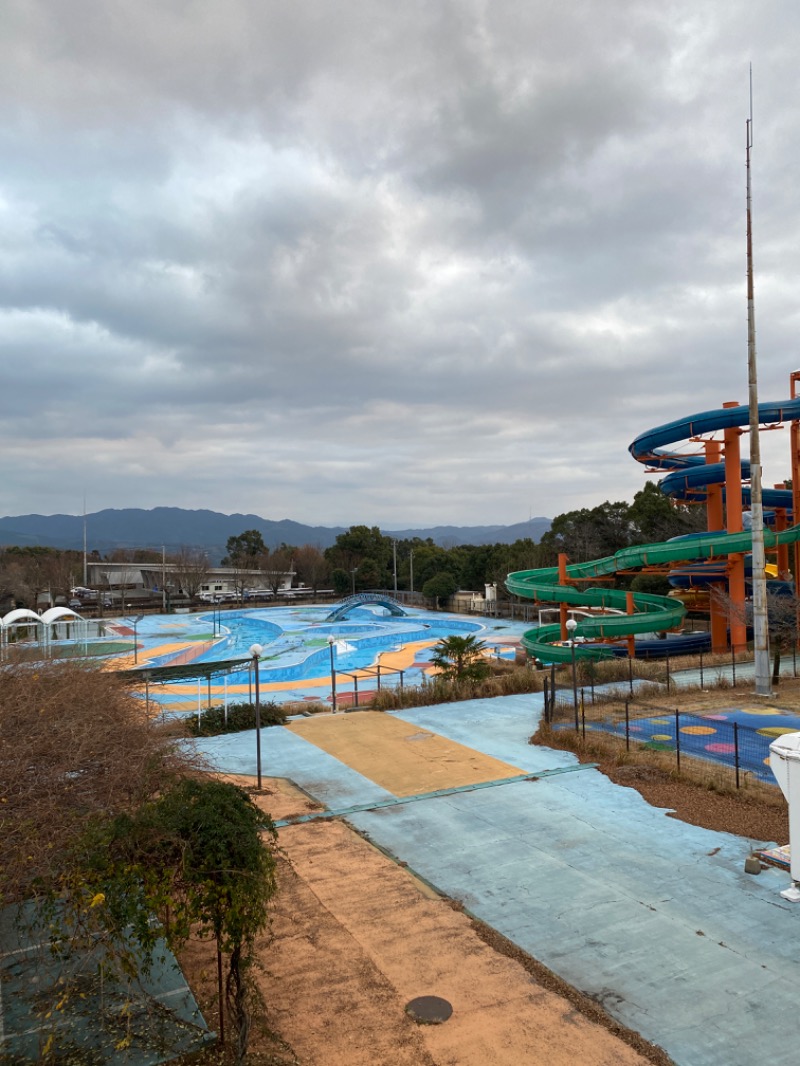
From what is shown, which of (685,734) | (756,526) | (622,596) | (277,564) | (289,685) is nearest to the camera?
(685,734)

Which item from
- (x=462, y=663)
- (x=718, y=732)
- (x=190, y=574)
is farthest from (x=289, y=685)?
(x=190, y=574)

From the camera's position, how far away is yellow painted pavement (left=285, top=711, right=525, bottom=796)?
12.6m

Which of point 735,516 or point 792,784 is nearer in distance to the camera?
point 792,784

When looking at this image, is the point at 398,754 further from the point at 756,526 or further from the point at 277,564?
the point at 277,564

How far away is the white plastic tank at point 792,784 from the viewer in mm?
7620

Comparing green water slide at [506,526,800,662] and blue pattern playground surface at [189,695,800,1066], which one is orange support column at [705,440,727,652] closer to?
green water slide at [506,526,800,662]

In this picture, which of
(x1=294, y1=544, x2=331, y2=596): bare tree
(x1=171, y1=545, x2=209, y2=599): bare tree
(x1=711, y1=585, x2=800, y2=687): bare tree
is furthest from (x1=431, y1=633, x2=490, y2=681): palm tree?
(x1=294, y1=544, x2=331, y2=596): bare tree

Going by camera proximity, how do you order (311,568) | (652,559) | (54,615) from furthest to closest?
(311,568), (54,615), (652,559)

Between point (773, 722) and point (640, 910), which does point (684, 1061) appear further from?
point (773, 722)

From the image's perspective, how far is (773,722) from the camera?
52.9 ft

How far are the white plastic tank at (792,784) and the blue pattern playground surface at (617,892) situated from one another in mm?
293

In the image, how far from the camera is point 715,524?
32.7 metres

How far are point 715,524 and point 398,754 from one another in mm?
23869

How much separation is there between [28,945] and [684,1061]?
5.47 meters
